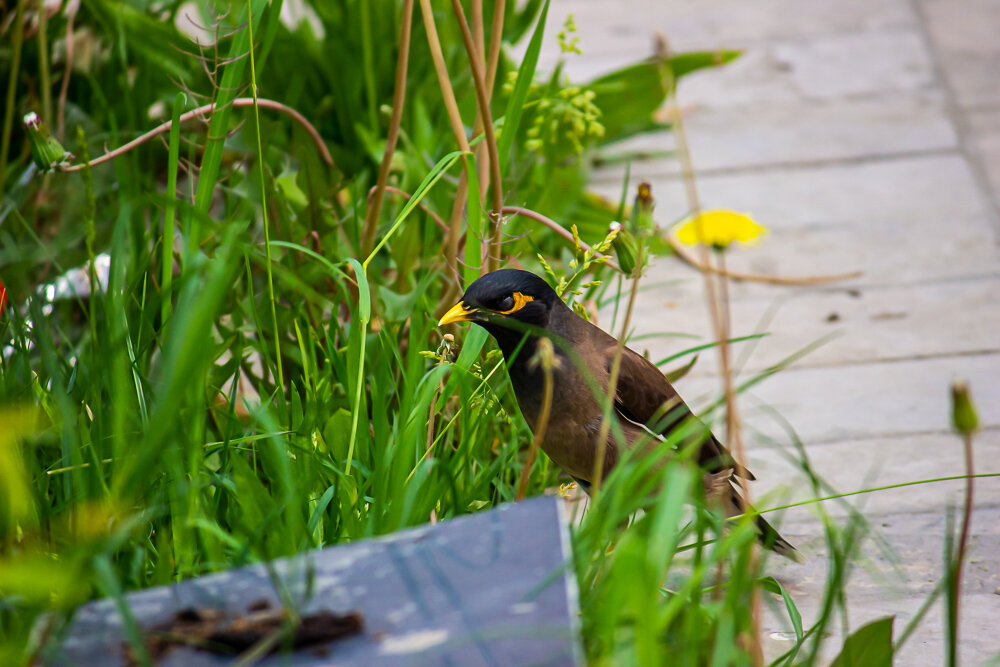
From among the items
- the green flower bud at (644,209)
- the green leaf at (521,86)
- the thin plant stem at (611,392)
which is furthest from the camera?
the green leaf at (521,86)

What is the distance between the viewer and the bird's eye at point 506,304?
2.41 m

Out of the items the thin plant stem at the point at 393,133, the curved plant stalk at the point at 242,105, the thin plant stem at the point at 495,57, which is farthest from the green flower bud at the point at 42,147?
the thin plant stem at the point at 495,57

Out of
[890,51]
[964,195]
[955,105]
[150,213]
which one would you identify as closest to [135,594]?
[150,213]

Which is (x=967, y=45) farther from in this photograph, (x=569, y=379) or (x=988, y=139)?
(x=569, y=379)

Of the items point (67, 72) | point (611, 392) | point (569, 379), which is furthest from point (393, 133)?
point (67, 72)

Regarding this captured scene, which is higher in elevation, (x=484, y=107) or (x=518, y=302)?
(x=484, y=107)

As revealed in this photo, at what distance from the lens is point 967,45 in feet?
18.8

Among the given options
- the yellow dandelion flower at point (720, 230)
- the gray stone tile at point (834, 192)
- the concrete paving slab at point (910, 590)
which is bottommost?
the concrete paving slab at point (910, 590)

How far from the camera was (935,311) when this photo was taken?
394 centimetres

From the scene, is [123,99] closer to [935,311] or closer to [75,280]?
[75,280]

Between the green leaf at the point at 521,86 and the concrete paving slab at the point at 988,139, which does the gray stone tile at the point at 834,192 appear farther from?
the green leaf at the point at 521,86

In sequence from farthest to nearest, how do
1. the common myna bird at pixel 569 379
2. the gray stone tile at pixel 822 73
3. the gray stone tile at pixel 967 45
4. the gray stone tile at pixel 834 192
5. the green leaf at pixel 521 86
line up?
the gray stone tile at pixel 822 73 < the gray stone tile at pixel 967 45 < the gray stone tile at pixel 834 192 < the green leaf at pixel 521 86 < the common myna bird at pixel 569 379

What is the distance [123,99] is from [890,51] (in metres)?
3.89

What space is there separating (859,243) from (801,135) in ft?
3.22
